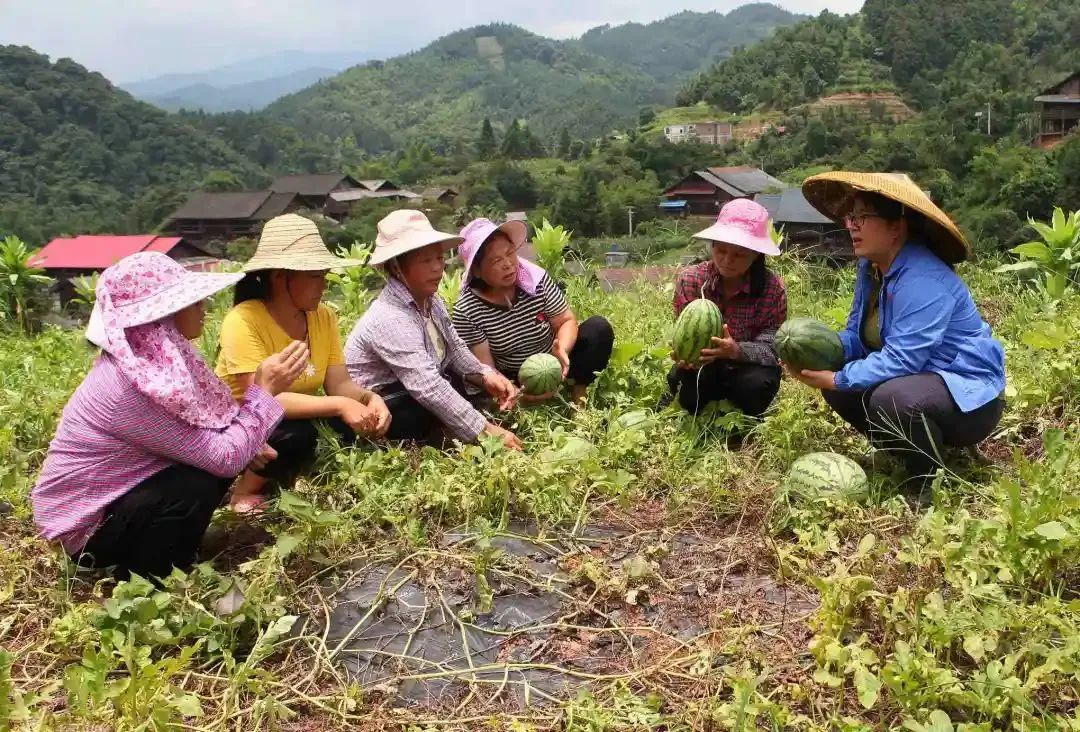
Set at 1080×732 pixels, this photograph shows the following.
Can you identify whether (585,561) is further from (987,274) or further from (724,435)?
(987,274)

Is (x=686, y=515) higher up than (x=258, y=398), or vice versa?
(x=258, y=398)

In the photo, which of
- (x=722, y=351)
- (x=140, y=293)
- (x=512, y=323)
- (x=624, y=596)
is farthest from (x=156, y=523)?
(x=722, y=351)

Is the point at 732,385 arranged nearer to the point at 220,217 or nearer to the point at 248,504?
the point at 248,504

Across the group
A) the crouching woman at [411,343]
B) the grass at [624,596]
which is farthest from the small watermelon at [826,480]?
the crouching woman at [411,343]

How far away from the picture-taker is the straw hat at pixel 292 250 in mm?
3754

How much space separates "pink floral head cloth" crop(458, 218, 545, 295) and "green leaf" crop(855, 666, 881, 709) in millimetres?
2905

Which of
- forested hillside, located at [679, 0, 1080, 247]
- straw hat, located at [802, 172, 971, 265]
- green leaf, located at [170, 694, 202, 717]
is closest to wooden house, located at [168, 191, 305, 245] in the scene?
forested hillside, located at [679, 0, 1080, 247]

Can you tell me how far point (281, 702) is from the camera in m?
2.57

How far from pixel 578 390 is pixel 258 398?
217 centimetres

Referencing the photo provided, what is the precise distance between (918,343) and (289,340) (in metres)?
2.82

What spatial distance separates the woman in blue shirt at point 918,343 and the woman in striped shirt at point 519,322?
1.59 m

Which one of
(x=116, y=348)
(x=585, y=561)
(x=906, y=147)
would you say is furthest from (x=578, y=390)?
(x=906, y=147)

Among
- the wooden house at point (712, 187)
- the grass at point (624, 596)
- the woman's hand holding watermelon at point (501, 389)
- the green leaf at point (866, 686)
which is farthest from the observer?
the wooden house at point (712, 187)

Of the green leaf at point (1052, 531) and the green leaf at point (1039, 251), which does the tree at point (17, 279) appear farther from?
the green leaf at point (1039, 251)
